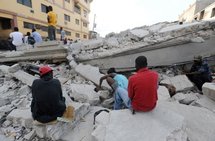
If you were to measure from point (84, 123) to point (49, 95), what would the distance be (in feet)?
3.43

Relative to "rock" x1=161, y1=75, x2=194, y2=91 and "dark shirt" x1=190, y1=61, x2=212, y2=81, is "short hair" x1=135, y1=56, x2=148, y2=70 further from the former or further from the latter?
"dark shirt" x1=190, y1=61, x2=212, y2=81

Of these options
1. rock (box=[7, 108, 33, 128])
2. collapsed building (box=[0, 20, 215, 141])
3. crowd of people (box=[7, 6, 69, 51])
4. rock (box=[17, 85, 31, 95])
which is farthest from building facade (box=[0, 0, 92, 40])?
rock (box=[7, 108, 33, 128])

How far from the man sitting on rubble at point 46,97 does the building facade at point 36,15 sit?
1310cm

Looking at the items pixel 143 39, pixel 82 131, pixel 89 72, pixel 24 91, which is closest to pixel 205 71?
pixel 143 39

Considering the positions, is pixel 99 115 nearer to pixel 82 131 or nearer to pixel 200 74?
pixel 82 131

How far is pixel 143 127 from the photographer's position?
2490 mm

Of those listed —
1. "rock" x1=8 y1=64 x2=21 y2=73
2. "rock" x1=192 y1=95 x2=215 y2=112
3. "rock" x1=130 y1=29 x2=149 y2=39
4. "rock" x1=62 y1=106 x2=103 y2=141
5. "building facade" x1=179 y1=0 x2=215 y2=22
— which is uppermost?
"building facade" x1=179 y1=0 x2=215 y2=22

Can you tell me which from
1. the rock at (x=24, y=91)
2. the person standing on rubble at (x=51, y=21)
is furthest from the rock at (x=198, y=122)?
the person standing on rubble at (x=51, y=21)

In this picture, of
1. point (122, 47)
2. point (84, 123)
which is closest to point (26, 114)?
point (84, 123)

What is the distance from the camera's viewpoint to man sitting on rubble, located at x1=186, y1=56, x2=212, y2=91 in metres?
5.62

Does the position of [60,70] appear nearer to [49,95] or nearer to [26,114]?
[26,114]

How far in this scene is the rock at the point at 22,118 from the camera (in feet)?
11.3

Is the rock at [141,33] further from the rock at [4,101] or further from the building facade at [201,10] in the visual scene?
the building facade at [201,10]

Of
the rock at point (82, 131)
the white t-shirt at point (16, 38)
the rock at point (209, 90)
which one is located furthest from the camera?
the white t-shirt at point (16, 38)
